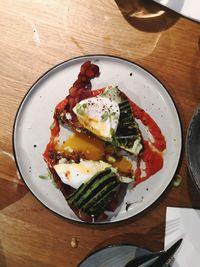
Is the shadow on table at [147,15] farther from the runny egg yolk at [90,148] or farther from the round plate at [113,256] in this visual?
the round plate at [113,256]

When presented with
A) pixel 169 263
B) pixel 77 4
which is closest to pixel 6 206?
pixel 169 263

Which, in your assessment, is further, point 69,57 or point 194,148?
point 69,57

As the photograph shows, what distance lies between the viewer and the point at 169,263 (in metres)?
1.26

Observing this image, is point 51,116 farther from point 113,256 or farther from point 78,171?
point 113,256

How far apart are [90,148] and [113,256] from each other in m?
0.26

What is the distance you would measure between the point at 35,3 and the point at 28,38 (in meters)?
0.09

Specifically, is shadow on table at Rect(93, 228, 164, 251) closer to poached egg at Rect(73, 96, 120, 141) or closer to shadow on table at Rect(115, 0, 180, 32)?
poached egg at Rect(73, 96, 120, 141)

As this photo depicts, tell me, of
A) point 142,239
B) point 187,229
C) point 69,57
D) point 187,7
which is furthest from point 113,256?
point 187,7

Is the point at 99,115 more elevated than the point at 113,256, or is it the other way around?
the point at 99,115

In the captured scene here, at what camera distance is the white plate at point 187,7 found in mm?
1279

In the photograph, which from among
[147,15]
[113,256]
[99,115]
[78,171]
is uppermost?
[147,15]

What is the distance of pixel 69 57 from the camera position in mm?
1321

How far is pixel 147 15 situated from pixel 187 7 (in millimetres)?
98

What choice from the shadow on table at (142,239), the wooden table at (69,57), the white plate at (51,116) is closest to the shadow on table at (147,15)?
the wooden table at (69,57)
